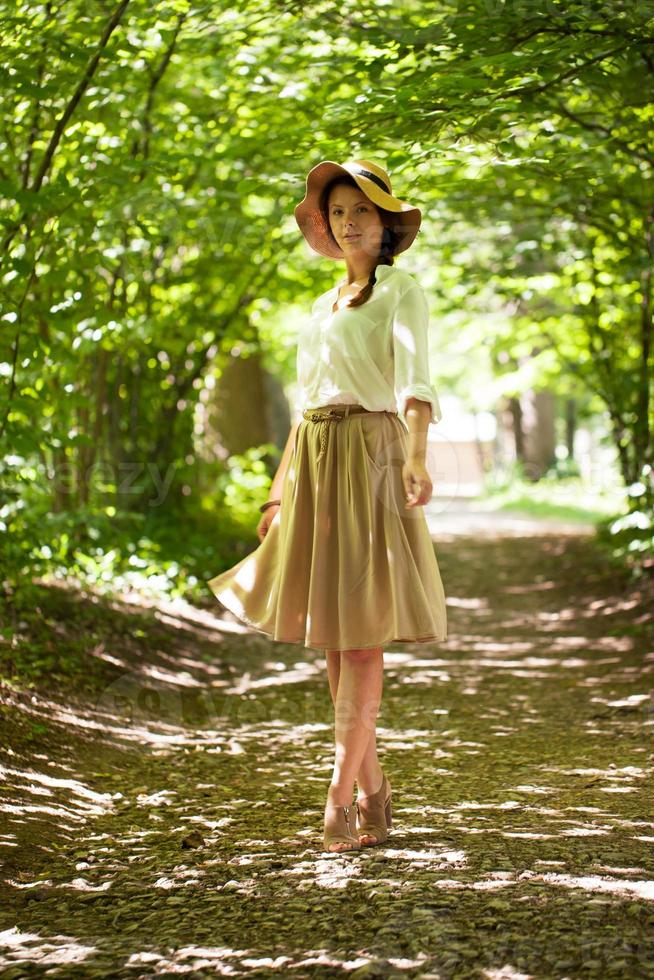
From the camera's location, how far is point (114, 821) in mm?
3902

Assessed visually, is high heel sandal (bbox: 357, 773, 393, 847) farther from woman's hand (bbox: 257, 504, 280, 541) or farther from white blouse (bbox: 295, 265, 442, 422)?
white blouse (bbox: 295, 265, 442, 422)

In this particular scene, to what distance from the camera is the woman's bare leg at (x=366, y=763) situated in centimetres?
342

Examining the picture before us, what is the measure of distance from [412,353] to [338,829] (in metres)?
1.50

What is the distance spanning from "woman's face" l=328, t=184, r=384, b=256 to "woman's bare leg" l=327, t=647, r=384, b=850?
1.30 metres

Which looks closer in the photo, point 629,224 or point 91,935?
point 91,935

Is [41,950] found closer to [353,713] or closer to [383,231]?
[353,713]

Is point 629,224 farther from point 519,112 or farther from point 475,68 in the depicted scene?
point 475,68

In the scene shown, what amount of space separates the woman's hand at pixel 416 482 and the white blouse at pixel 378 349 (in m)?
0.17

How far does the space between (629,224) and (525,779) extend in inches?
190

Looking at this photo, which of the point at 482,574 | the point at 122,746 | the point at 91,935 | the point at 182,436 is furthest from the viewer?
the point at 482,574

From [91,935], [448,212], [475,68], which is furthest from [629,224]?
[91,935]

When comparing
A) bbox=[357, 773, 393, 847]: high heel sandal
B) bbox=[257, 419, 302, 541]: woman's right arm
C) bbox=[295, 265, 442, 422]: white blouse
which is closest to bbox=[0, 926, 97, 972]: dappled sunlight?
bbox=[357, 773, 393, 847]: high heel sandal

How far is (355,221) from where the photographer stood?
3453mm

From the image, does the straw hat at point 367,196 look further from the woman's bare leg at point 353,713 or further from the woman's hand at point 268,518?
the woman's bare leg at point 353,713
